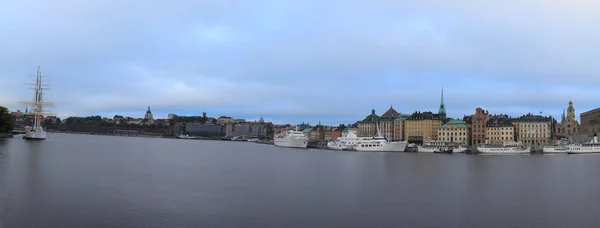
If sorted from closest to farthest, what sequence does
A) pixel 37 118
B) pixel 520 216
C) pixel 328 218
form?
1. pixel 328 218
2. pixel 520 216
3. pixel 37 118

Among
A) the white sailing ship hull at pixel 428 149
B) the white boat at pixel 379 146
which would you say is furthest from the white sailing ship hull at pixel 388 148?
the white sailing ship hull at pixel 428 149

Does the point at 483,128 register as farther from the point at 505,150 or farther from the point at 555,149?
the point at 505,150

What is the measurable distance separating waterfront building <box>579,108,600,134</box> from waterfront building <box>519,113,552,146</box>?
15.4 meters

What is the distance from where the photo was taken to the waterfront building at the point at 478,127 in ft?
388

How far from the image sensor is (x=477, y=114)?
119312mm

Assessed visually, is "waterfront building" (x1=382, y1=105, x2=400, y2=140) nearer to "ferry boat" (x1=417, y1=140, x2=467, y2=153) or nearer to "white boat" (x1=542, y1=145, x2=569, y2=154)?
"ferry boat" (x1=417, y1=140, x2=467, y2=153)

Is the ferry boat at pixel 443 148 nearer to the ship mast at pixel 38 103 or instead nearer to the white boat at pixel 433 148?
the white boat at pixel 433 148

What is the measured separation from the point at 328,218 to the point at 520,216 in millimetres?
9288

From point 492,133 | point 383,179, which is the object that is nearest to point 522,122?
point 492,133

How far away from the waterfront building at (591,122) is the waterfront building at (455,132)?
33.3m

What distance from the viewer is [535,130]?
378 ft

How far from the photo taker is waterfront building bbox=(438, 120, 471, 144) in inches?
4727

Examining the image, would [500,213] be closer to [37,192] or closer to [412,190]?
[412,190]

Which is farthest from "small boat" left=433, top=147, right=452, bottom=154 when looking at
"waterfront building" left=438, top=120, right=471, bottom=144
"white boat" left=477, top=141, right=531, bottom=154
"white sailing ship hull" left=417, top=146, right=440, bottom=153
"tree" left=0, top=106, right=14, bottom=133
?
"tree" left=0, top=106, right=14, bottom=133
